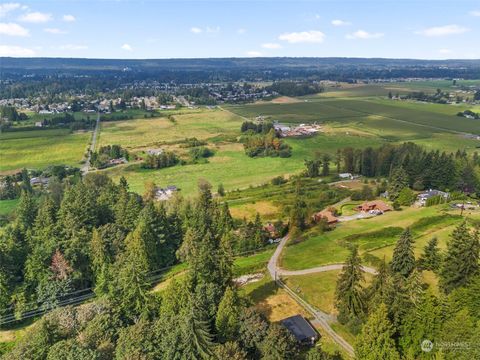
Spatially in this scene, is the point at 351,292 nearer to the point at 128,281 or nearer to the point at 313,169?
the point at 128,281

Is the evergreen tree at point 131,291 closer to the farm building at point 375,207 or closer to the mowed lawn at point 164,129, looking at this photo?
the farm building at point 375,207

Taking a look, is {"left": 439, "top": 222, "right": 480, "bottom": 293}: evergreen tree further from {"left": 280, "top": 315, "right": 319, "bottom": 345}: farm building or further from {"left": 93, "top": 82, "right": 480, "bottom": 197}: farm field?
{"left": 93, "top": 82, "right": 480, "bottom": 197}: farm field

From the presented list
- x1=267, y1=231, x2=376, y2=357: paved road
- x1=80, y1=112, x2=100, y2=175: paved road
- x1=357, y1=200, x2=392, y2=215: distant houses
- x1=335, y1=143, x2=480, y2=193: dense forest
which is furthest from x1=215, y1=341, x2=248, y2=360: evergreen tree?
x1=80, y1=112, x2=100, y2=175: paved road

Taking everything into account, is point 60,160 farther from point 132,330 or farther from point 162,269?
point 132,330

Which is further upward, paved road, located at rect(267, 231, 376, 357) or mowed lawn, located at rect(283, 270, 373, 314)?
mowed lawn, located at rect(283, 270, 373, 314)

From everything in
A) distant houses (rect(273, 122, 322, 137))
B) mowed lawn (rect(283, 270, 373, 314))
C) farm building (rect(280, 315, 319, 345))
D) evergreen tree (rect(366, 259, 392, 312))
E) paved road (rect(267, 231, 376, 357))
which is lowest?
paved road (rect(267, 231, 376, 357))

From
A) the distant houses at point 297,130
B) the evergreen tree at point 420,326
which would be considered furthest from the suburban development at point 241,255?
the distant houses at point 297,130

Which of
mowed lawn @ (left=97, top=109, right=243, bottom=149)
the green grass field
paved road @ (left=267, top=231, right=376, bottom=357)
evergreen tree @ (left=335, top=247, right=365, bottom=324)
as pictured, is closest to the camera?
paved road @ (left=267, top=231, right=376, bottom=357)
